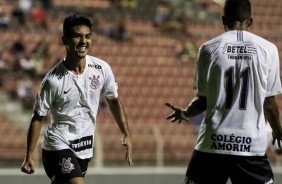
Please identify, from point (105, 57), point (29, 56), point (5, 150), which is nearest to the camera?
point (5, 150)

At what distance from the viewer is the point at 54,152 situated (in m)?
6.77

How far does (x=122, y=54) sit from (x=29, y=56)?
2.26 m

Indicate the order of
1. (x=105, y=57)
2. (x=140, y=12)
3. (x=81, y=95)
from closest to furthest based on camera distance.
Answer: (x=81, y=95)
(x=105, y=57)
(x=140, y=12)

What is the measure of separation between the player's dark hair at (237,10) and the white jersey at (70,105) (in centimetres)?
155

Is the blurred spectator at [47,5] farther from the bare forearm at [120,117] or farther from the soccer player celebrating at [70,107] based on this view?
the soccer player celebrating at [70,107]

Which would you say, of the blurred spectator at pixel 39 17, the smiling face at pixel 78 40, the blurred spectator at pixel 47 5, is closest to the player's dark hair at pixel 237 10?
the smiling face at pixel 78 40

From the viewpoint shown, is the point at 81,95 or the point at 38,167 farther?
the point at 38,167

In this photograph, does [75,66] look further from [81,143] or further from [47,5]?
[47,5]

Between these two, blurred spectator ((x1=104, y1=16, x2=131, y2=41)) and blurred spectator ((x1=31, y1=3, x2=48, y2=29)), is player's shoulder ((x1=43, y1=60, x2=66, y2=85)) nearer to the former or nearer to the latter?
blurred spectator ((x1=31, y1=3, x2=48, y2=29))

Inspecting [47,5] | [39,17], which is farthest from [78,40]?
[47,5]

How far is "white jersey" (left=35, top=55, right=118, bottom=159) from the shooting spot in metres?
6.67

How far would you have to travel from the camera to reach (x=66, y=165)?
6.64 metres

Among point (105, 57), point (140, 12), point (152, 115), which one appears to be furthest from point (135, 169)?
point (140, 12)

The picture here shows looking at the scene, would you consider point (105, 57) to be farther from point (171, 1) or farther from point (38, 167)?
point (38, 167)
